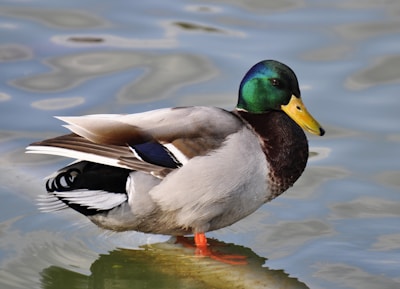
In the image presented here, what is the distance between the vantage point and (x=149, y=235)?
235 inches

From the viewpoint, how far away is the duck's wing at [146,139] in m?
5.32

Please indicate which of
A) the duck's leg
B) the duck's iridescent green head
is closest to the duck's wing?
the duck's iridescent green head

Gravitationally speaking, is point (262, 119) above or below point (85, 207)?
above

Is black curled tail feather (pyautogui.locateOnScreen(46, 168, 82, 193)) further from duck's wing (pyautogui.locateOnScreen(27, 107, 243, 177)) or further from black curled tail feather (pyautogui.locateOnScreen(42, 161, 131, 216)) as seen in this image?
duck's wing (pyautogui.locateOnScreen(27, 107, 243, 177))

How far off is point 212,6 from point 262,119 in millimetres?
3902

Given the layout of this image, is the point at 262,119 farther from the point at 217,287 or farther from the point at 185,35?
the point at 185,35

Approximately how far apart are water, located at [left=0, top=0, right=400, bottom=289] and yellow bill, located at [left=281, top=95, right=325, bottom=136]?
592 millimetres

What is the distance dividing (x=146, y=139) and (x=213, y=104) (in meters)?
2.27

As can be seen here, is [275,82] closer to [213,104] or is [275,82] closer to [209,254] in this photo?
[209,254]

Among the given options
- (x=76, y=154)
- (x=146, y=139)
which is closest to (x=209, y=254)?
(x=146, y=139)

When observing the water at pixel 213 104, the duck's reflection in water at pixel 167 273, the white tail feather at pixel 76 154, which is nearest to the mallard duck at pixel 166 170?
the white tail feather at pixel 76 154

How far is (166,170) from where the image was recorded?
17.7 ft

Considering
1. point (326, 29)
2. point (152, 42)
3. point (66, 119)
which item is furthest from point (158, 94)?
point (66, 119)

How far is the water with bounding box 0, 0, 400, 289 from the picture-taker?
219 inches
